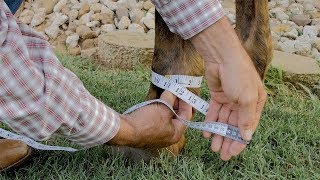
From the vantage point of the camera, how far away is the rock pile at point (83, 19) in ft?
13.1

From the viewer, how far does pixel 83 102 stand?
1895mm

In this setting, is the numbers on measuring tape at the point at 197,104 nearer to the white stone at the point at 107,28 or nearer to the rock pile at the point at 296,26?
the rock pile at the point at 296,26

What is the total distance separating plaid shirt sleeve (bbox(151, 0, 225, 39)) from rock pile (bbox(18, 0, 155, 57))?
198cm

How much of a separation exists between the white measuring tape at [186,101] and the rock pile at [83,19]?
1.49 m

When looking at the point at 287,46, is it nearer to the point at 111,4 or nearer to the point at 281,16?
the point at 281,16

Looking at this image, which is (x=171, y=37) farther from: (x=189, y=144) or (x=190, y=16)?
(x=190, y=16)

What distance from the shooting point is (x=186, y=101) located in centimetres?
228

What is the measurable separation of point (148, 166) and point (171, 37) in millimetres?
448

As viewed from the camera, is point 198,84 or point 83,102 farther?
point 198,84

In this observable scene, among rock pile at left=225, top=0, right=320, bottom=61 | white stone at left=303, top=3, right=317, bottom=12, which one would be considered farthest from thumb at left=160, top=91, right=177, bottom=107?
white stone at left=303, top=3, right=317, bottom=12

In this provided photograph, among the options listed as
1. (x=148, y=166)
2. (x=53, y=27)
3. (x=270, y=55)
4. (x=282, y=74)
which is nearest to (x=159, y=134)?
(x=148, y=166)

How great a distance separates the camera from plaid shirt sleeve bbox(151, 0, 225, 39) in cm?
180

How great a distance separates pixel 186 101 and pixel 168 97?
0.06 meters

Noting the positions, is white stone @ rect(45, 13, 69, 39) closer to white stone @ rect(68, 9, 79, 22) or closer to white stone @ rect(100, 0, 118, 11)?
white stone @ rect(68, 9, 79, 22)
